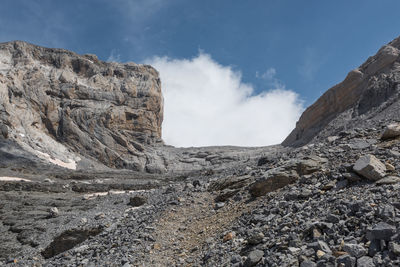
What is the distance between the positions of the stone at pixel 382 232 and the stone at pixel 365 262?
46 centimetres

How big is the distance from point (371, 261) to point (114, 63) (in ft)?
297

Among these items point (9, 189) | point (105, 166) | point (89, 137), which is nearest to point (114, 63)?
point (89, 137)

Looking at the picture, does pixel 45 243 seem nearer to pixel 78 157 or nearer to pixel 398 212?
pixel 398 212

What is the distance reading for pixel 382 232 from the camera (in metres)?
4.80

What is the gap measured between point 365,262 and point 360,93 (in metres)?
46.3

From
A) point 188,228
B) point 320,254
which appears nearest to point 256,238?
point 320,254

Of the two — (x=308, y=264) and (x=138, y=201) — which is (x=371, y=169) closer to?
(x=308, y=264)

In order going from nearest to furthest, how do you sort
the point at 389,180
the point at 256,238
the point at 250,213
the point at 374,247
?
the point at 374,247, the point at 256,238, the point at 389,180, the point at 250,213

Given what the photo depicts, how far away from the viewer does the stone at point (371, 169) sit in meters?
7.49

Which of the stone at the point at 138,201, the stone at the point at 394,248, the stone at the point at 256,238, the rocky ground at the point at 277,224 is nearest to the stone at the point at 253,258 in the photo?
the rocky ground at the point at 277,224

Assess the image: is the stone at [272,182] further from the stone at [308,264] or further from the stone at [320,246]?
the stone at [308,264]

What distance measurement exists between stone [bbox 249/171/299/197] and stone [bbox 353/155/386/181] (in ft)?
7.90

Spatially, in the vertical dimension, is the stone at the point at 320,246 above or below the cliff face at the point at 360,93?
below

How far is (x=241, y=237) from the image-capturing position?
7.78m
